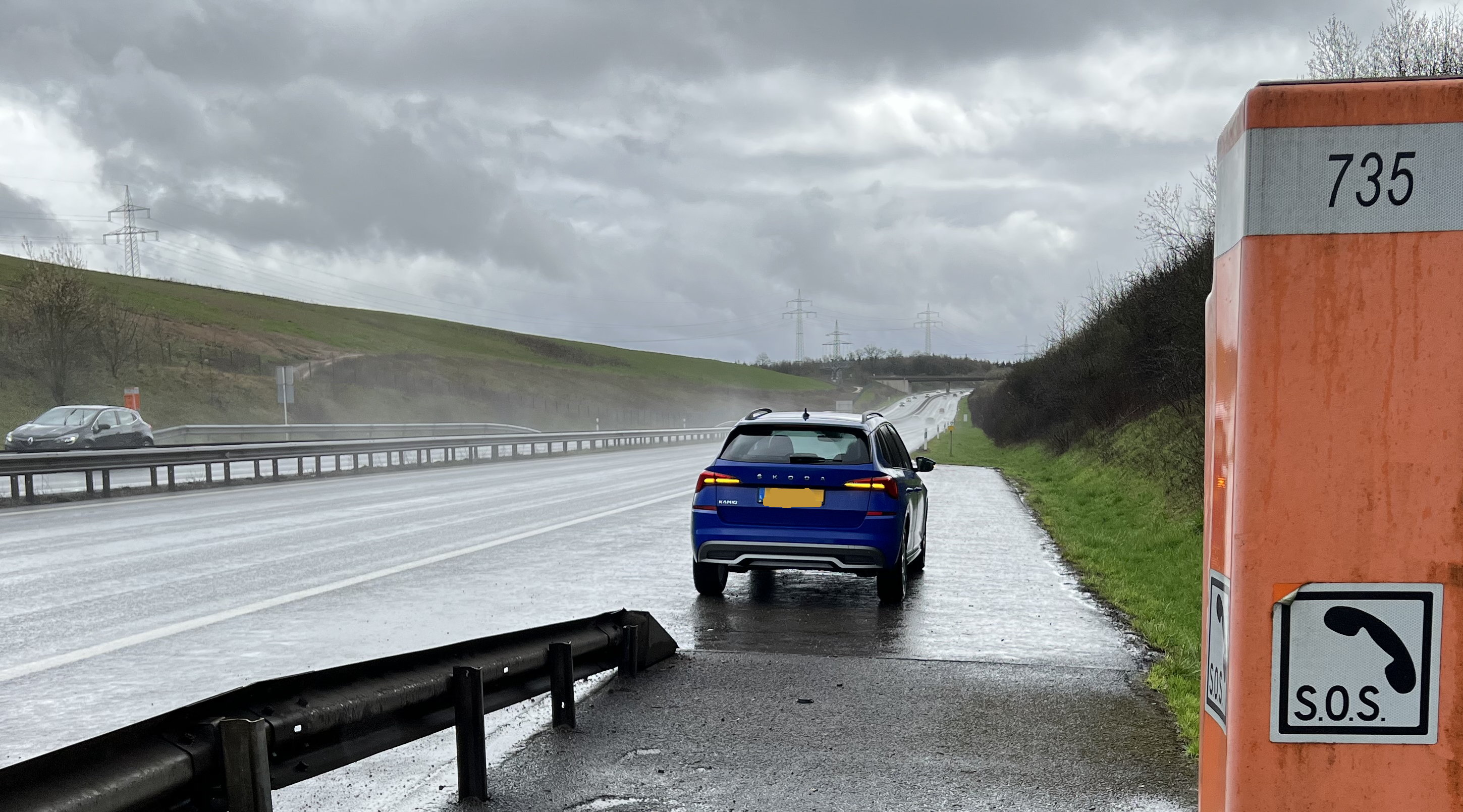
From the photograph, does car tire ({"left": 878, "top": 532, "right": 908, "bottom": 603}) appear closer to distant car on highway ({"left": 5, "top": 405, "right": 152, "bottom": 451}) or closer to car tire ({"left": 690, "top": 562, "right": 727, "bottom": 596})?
car tire ({"left": 690, "top": 562, "right": 727, "bottom": 596})

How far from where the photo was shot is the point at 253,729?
3.85 metres

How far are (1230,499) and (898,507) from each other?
806cm

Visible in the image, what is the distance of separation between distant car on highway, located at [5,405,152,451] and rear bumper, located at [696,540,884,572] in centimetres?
2531

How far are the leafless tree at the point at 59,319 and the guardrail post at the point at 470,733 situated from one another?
54.7 m

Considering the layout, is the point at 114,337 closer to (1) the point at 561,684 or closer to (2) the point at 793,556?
(2) the point at 793,556

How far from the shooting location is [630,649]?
23.3 ft

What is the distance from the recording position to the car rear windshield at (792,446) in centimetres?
1032

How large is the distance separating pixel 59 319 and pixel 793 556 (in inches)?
2030

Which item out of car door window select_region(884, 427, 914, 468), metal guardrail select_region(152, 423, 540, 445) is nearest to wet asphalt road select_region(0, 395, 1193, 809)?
car door window select_region(884, 427, 914, 468)

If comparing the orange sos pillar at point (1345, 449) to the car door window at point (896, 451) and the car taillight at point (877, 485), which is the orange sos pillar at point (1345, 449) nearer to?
the car taillight at point (877, 485)

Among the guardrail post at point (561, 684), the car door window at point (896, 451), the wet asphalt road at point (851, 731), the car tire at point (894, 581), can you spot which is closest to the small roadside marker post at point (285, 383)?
the car door window at point (896, 451)

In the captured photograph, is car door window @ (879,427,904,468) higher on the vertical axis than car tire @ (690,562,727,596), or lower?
higher

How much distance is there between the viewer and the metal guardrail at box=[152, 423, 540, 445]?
44.7 m

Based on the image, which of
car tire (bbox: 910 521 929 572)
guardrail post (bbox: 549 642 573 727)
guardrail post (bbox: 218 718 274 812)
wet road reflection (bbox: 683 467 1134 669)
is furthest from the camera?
car tire (bbox: 910 521 929 572)
